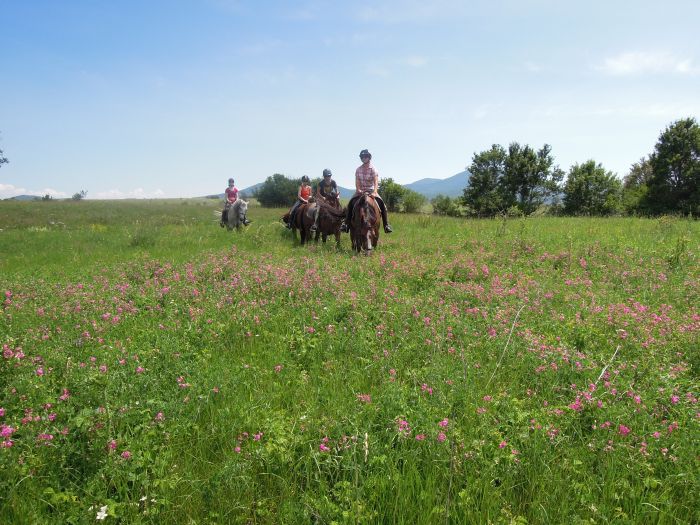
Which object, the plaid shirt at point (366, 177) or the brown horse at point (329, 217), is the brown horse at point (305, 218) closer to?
the brown horse at point (329, 217)

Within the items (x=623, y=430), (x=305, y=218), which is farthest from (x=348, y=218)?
(x=623, y=430)

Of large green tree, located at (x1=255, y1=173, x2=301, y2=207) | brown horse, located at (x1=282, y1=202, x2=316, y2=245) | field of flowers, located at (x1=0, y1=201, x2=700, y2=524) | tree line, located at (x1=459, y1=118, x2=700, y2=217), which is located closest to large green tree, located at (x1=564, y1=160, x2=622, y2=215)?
tree line, located at (x1=459, y1=118, x2=700, y2=217)

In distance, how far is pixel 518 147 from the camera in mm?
55062

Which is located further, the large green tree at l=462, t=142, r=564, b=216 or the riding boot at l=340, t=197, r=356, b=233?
the large green tree at l=462, t=142, r=564, b=216

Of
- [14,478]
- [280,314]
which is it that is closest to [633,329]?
[280,314]

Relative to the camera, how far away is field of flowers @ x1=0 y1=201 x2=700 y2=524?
8.13ft

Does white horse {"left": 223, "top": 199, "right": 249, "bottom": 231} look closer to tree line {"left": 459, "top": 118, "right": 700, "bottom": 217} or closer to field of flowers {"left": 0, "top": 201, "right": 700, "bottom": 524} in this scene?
field of flowers {"left": 0, "top": 201, "right": 700, "bottom": 524}

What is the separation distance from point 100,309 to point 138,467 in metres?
4.26

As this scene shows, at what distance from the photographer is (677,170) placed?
39.0 metres

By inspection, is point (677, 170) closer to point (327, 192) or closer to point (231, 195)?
point (327, 192)

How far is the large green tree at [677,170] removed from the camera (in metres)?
37.7

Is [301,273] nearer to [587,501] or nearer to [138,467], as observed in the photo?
[138,467]

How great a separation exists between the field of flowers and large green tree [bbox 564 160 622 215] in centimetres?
5079

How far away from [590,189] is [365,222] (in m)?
51.2
